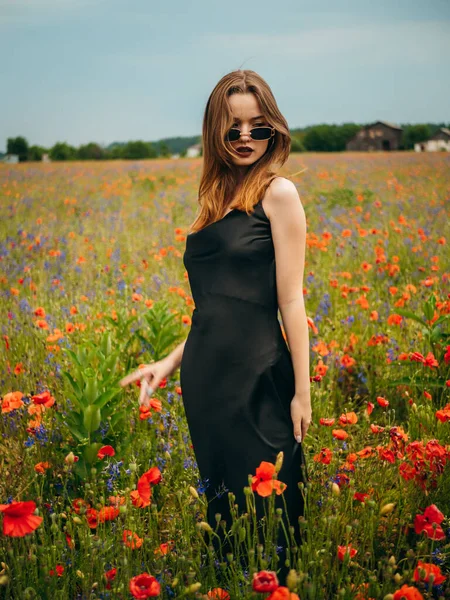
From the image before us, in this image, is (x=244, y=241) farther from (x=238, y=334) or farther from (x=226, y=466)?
(x=226, y=466)

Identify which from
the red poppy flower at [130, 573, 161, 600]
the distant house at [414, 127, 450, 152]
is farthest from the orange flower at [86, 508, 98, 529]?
the distant house at [414, 127, 450, 152]

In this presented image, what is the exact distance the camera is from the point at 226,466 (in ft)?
5.46

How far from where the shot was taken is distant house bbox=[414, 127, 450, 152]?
49.9 feet

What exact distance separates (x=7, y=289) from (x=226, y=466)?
3129mm

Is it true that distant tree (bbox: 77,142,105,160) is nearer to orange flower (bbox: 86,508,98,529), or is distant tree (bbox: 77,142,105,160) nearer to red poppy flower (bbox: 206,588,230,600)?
orange flower (bbox: 86,508,98,529)

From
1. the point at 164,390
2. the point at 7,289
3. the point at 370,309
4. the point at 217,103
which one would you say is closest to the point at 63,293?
the point at 7,289

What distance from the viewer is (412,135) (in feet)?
71.4

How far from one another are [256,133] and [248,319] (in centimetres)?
57

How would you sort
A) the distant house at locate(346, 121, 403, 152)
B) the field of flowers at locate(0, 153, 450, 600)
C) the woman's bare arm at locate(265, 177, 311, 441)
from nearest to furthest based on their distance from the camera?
the field of flowers at locate(0, 153, 450, 600) → the woman's bare arm at locate(265, 177, 311, 441) → the distant house at locate(346, 121, 403, 152)

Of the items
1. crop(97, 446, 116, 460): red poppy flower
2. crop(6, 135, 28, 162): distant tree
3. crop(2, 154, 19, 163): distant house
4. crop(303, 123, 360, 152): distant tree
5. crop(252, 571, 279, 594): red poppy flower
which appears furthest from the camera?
crop(303, 123, 360, 152): distant tree

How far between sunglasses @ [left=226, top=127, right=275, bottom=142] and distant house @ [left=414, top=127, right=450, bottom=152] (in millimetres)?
13862

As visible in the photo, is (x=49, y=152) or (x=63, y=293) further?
(x=49, y=152)

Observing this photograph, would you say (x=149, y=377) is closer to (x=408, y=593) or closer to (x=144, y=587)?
(x=144, y=587)

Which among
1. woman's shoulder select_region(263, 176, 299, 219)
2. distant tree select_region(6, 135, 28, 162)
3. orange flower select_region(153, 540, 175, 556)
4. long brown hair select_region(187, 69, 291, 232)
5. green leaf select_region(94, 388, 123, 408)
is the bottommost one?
orange flower select_region(153, 540, 175, 556)
